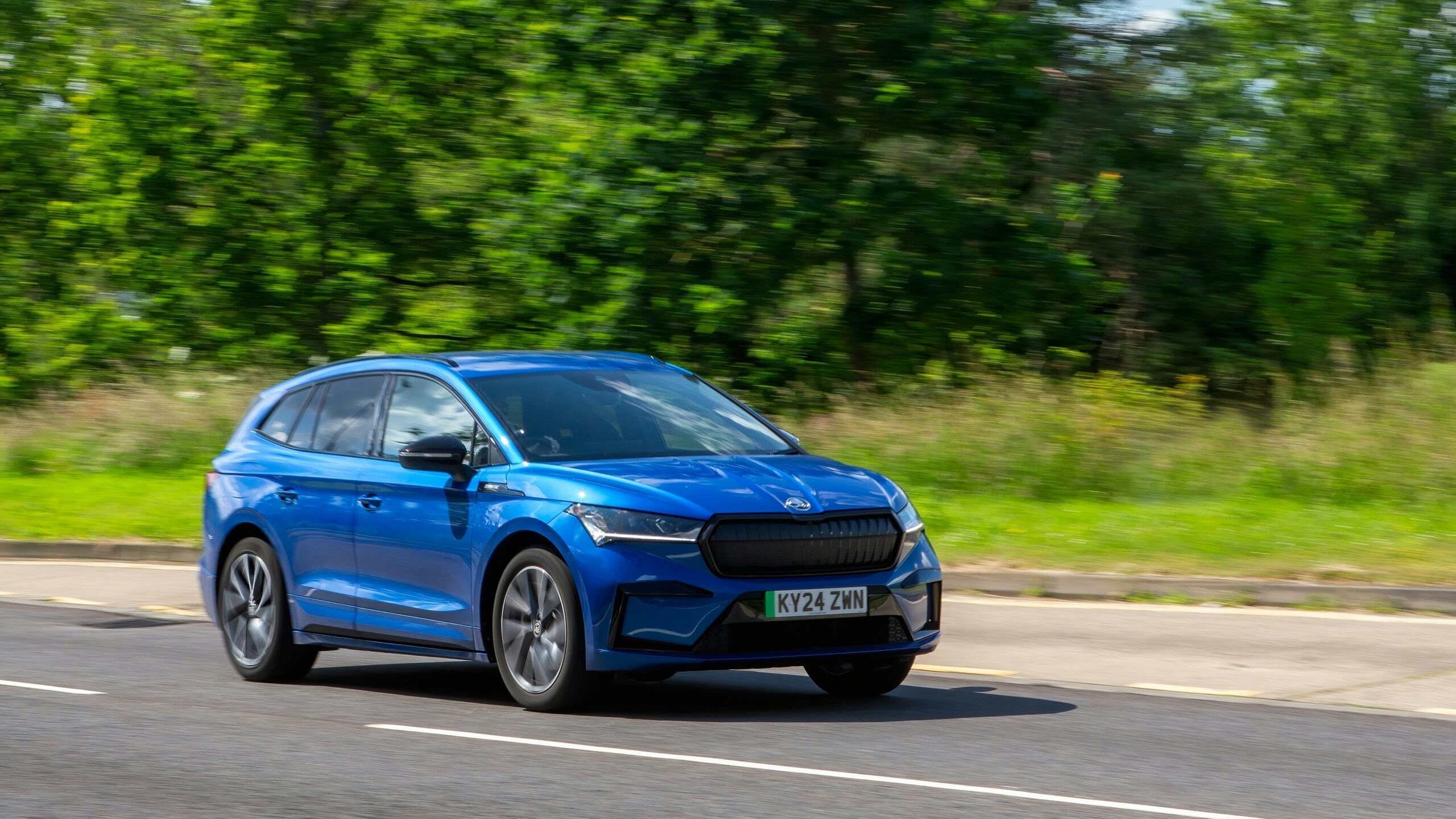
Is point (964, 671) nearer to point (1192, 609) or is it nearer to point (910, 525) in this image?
point (910, 525)

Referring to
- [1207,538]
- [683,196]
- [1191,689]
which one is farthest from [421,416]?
[683,196]

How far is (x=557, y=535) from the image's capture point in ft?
26.3

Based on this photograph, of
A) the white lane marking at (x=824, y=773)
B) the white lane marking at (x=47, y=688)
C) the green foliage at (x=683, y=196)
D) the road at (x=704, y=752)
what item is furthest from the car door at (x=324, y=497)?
the green foliage at (x=683, y=196)

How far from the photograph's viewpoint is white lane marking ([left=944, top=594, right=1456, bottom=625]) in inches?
445

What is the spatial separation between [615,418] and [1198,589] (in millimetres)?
5248

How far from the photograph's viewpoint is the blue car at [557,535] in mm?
7859

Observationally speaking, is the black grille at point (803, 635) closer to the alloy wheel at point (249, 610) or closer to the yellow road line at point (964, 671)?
the yellow road line at point (964, 671)

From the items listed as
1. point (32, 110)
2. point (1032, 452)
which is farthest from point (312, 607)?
point (32, 110)

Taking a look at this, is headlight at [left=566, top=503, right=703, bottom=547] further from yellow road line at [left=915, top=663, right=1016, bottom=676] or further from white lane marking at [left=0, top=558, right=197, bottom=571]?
white lane marking at [left=0, top=558, right=197, bottom=571]

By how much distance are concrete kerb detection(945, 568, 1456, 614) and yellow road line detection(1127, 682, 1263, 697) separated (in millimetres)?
2987

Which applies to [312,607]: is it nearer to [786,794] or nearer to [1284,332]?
[786,794]

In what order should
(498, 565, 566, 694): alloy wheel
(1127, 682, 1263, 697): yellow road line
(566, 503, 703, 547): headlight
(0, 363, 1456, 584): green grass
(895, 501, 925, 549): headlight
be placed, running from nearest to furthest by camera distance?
(566, 503, 703, 547): headlight → (498, 565, 566, 694): alloy wheel → (895, 501, 925, 549): headlight → (1127, 682, 1263, 697): yellow road line → (0, 363, 1456, 584): green grass

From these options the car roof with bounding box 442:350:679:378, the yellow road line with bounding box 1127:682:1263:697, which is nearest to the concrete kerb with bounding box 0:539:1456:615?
the yellow road line with bounding box 1127:682:1263:697

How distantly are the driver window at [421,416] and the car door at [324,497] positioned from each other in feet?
0.51
